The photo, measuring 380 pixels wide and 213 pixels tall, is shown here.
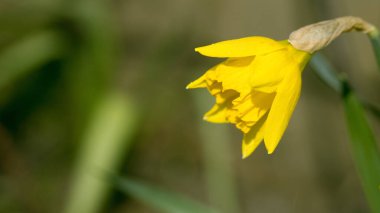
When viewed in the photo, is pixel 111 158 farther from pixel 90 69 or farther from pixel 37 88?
pixel 37 88

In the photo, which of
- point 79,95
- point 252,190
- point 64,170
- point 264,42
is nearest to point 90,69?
point 79,95

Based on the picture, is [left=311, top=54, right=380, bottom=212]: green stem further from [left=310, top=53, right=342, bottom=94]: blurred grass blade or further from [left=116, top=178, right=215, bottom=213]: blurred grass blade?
[left=116, top=178, right=215, bottom=213]: blurred grass blade

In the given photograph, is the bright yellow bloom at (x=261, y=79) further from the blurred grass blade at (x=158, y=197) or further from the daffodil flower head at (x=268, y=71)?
the blurred grass blade at (x=158, y=197)

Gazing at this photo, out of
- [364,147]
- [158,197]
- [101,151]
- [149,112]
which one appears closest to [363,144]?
[364,147]

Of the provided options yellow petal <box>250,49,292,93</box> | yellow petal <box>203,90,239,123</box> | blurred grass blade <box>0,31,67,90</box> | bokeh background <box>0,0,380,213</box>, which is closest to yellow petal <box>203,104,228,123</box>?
yellow petal <box>203,90,239,123</box>

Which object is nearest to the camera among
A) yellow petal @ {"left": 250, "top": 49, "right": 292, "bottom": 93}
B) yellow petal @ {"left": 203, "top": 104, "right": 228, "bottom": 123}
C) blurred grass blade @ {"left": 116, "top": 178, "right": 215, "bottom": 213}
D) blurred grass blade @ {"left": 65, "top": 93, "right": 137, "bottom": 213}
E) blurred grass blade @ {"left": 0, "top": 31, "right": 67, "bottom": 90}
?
yellow petal @ {"left": 250, "top": 49, "right": 292, "bottom": 93}

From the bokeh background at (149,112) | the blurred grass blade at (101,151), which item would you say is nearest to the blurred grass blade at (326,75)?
the bokeh background at (149,112)
